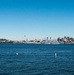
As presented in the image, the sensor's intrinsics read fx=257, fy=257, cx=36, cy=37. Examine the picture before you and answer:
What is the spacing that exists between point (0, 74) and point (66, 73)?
13.5 metres

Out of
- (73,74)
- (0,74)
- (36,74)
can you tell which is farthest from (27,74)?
(73,74)

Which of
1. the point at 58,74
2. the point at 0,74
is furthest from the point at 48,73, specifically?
the point at 0,74

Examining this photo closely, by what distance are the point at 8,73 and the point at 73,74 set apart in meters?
13.2

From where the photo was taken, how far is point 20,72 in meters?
53.5

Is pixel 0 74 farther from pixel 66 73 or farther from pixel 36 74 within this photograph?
pixel 66 73

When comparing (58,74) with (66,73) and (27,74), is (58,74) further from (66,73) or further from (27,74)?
(27,74)

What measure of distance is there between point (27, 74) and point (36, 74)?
1.78 metres

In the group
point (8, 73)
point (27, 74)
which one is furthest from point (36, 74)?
point (8, 73)

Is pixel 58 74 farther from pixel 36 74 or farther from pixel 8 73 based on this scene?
pixel 8 73

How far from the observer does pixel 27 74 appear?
167 feet

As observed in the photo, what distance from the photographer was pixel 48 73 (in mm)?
52531

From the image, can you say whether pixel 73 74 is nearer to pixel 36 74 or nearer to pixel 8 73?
pixel 36 74

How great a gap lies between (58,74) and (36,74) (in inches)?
178

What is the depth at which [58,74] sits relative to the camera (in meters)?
51.8
